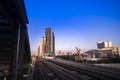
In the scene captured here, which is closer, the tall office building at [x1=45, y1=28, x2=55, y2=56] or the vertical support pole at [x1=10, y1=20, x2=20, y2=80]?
the vertical support pole at [x1=10, y1=20, x2=20, y2=80]

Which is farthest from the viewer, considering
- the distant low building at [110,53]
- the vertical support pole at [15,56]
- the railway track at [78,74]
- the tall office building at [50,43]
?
the tall office building at [50,43]

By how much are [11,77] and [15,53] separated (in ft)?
3.86

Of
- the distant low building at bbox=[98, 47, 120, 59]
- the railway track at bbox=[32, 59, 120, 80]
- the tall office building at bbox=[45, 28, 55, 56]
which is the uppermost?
the tall office building at bbox=[45, 28, 55, 56]

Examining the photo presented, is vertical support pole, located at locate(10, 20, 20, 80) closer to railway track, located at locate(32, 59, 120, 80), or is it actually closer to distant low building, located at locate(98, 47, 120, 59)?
railway track, located at locate(32, 59, 120, 80)

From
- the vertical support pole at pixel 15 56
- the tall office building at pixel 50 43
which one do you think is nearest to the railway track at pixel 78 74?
the vertical support pole at pixel 15 56

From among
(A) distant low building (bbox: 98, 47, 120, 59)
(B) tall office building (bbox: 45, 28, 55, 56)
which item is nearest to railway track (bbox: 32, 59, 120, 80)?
(A) distant low building (bbox: 98, 47, 120, 59)

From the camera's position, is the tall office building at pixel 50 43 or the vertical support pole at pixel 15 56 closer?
the vertical support pole at pixel 15 56

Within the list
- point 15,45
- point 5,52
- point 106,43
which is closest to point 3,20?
point 15,45

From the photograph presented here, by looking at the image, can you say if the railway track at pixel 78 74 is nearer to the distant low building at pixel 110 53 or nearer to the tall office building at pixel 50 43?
the distant low building at pixel 110 53

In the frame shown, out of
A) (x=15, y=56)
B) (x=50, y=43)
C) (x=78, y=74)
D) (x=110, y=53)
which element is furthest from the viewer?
(x=50, y=43)

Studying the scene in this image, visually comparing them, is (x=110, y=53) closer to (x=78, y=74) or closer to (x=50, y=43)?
(x=50, y=43)

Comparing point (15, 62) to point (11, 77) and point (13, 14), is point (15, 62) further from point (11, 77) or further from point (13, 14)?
point (13, 14)

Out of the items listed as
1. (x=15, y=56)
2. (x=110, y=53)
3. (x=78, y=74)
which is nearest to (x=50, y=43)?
(x=110, y=53)

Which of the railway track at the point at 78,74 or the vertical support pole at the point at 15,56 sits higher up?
the vertical support pole at the point at 15,56
